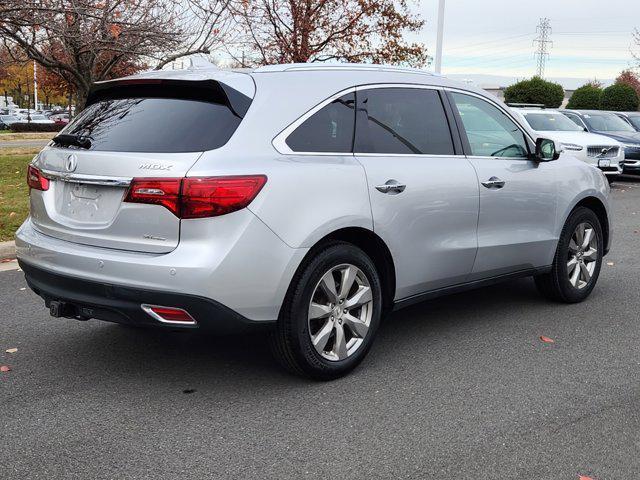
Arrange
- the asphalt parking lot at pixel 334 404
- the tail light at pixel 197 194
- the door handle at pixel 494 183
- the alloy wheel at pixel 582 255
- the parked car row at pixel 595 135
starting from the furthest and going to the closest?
the parked car row at pixel 595 135, the alloy wheel at pixel 582 255, the door handle at pixel 494 183, the tail light at pixel 197 194, the asphalt parking lot at pixel 334 404

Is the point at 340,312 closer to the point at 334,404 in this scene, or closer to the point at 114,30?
the point at 334,404

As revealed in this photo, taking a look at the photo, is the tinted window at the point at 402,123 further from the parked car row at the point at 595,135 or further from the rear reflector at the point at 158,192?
the parked car row at the point at 595,135

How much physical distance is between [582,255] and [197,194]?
3767mm

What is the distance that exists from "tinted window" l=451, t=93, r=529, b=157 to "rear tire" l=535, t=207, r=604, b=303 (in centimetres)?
83

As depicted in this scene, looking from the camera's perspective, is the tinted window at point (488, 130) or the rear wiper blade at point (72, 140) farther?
the tinted window at point (488, 130)

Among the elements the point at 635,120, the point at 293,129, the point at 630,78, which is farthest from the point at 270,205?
the point at 630,78

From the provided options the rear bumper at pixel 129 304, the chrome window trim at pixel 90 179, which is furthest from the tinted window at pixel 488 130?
the chrome window trim at pixel 90 179

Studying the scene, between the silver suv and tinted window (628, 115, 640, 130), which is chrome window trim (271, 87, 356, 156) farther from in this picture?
tinted window (628, 115, 640, 130)

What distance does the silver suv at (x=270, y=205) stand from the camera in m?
3.72

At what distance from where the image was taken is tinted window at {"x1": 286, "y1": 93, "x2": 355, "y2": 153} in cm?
414

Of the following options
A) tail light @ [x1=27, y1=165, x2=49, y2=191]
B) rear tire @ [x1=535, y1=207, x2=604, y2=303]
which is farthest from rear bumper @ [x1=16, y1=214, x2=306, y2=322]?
rear tire @ [x1=535, y1=207, x2=604, y2=303]

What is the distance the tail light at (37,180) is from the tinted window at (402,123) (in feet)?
5.85

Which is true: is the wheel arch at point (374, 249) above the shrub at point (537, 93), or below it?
below

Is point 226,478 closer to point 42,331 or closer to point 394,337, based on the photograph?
point 394,337
